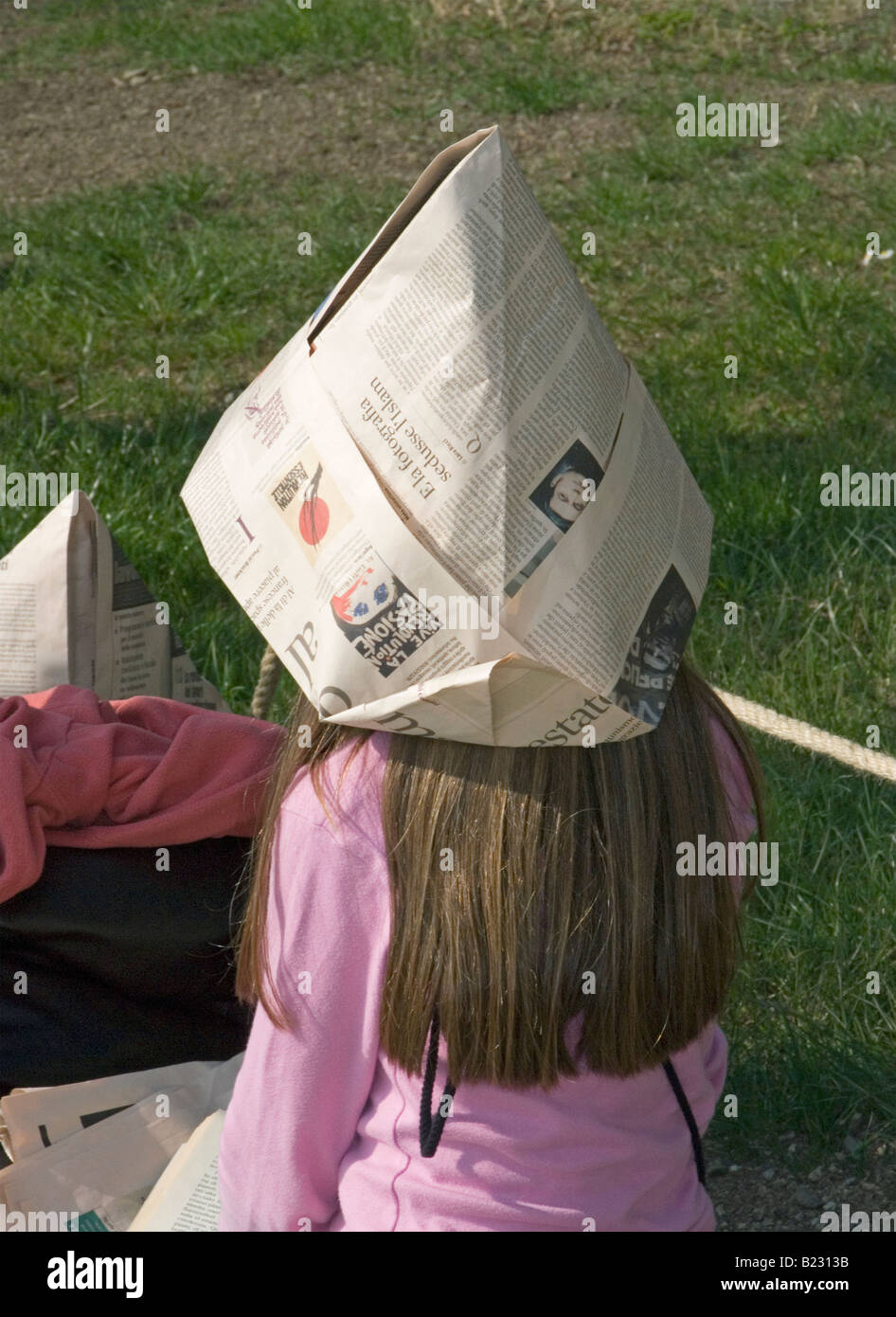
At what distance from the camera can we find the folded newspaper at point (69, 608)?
223 centimetres

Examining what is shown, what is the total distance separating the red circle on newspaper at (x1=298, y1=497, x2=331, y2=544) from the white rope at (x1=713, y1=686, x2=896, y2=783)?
1.61 m

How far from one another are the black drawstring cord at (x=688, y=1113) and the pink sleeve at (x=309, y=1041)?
1.21ft

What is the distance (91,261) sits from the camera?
5047mm

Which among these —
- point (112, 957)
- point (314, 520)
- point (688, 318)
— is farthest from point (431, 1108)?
point (688, 318)

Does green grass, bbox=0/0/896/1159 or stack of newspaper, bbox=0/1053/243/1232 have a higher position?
green grass, bbox=0/0/896/1159

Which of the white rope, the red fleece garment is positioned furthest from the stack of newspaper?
the white rope

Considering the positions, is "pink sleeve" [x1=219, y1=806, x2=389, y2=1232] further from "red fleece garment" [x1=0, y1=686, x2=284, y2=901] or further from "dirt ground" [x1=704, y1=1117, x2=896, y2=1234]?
"dirt ground" [x1=704, y1=1117, x2=896, y2=1234]

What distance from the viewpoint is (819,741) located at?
296 cm

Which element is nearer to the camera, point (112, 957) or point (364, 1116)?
point (364, 1116)

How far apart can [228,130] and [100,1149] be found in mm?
5105

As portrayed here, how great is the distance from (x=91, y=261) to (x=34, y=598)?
10.3 feet

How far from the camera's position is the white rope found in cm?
291

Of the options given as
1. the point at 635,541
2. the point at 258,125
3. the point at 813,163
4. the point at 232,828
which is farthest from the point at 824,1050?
the point at 258,125

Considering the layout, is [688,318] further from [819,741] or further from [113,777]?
[113,777]
